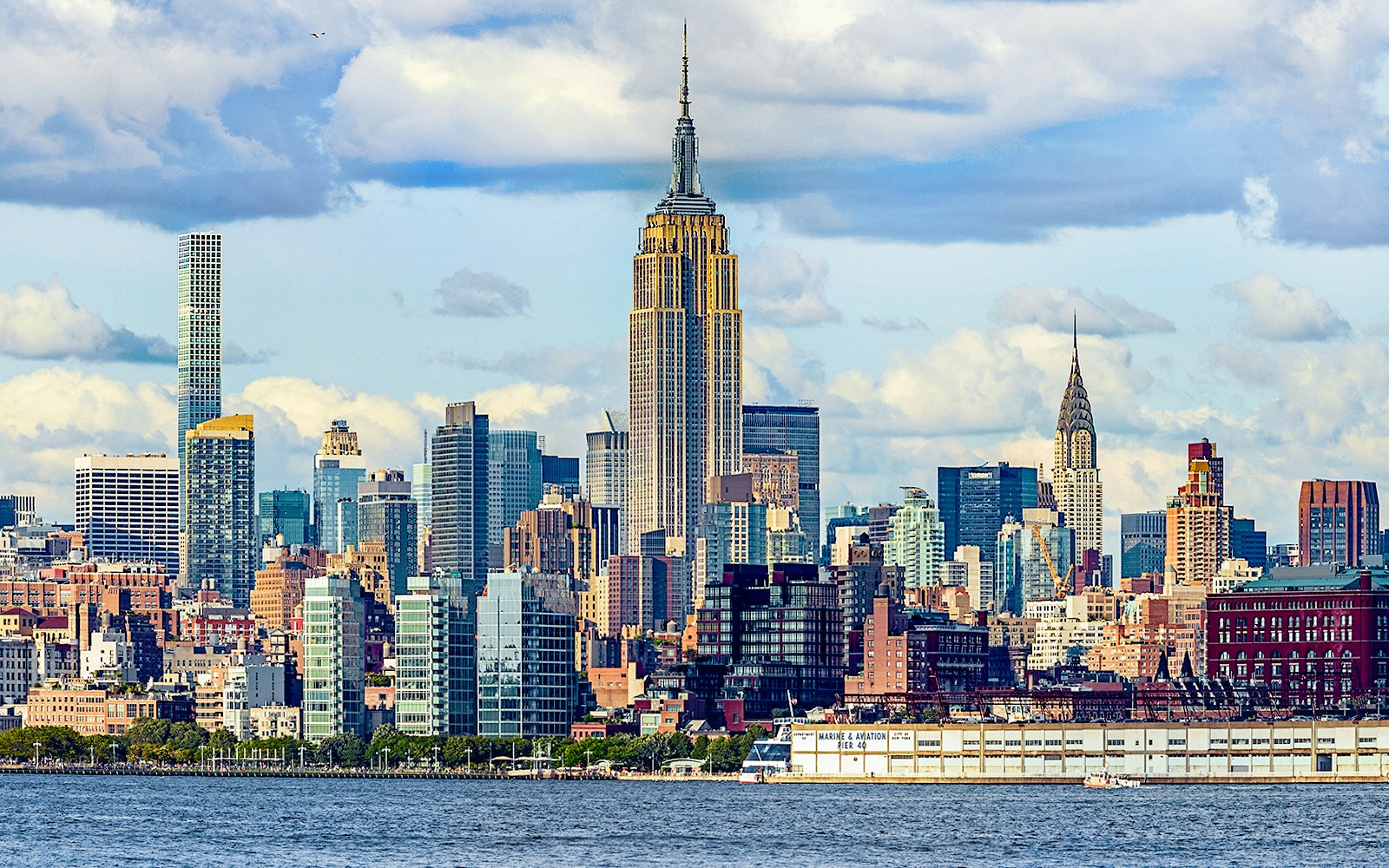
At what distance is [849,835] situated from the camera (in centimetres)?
18875

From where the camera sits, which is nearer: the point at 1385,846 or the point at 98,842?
the point at 1385,846

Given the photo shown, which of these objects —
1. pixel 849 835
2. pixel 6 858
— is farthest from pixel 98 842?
pixel 849 835

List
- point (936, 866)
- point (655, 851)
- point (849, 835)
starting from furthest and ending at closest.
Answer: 1. point (849, 835)
2. point (655, 851)
3. point (936, 866)

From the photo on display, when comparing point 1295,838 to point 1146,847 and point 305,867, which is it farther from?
point 305,867

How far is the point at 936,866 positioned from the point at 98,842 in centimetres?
4971

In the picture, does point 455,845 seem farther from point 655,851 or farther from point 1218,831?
point 1218,831

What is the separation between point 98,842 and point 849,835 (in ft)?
134

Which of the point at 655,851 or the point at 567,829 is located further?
the point at 567,829

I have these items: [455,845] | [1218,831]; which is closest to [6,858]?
[455,845]

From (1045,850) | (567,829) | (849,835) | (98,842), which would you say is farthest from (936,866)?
(98,842)

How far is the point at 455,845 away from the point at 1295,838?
4376 cm

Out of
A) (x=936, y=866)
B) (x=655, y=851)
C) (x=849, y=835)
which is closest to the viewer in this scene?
(x=936, y=866)

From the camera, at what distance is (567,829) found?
647 feet

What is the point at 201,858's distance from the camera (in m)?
174
